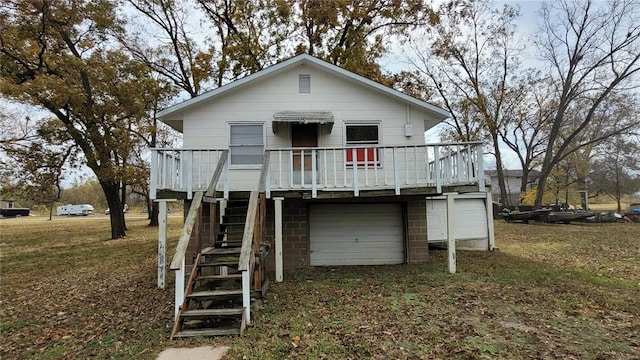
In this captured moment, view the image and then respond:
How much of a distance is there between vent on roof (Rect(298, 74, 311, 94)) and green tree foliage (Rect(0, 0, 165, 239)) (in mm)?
10934

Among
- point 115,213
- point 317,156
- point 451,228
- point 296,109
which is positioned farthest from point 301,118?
→ point 115,213

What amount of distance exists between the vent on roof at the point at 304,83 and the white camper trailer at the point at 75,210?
221ft

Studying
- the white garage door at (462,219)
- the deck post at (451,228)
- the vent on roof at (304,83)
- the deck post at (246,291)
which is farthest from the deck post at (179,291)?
the white garage door at (462,219)

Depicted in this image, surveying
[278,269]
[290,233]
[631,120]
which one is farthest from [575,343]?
[631,120]

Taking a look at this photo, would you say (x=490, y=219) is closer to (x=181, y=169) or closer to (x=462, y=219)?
(x=462, y=219)

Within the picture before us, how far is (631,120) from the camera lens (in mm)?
24781

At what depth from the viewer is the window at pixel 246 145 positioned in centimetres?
974

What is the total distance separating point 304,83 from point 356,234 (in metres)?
4.63

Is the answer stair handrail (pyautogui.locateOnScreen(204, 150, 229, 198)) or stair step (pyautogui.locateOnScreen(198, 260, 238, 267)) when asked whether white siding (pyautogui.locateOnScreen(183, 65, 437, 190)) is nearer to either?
stair handrail (pyautogui.locateOnScreen(204, 150, 229, 198))

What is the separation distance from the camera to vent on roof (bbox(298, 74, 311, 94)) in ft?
33.3

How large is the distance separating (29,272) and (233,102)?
860cm

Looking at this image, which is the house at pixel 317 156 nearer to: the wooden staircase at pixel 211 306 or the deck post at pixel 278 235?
the deck post at pixel 278 235

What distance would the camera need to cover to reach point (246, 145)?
980 cm

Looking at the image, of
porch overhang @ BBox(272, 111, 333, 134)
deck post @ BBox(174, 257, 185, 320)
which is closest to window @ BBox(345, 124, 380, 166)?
porch overhang @ BBox(272, 111, 333, 134)
